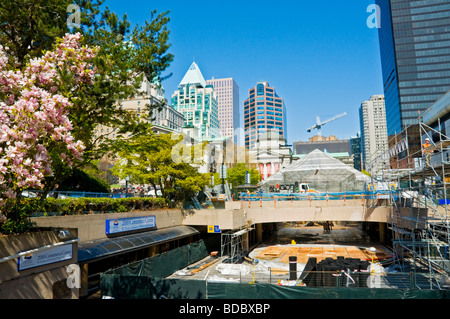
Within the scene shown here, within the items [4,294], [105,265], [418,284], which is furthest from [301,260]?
[4,294]

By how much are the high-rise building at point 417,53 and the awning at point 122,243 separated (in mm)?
115787

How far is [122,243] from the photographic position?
1972 centimetres

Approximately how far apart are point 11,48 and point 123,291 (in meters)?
10.4

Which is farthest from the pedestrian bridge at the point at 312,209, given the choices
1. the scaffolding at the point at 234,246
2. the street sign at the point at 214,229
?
the street sign at the point at 214,229

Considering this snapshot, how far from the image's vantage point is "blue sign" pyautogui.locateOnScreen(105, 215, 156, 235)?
20198mm

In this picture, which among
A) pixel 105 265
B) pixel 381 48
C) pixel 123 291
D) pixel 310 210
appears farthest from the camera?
pixel 381 48

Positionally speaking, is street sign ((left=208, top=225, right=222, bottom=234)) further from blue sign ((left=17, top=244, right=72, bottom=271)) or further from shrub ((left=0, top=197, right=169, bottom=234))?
blue sign ((left=17, top=244, right=72, bottom=271))

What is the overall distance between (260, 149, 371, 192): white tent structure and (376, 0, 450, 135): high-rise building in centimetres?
7608

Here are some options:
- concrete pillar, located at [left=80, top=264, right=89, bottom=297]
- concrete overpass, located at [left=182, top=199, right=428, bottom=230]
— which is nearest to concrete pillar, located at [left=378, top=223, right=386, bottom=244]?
concrete overpass, located at [left=182, top=199, right=428, bottom=230]

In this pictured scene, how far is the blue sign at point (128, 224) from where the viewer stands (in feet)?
66.3

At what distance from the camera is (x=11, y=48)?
38.9 ft

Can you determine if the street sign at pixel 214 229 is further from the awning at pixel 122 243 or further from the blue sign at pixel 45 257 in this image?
the blue sign at pixel 45 257
